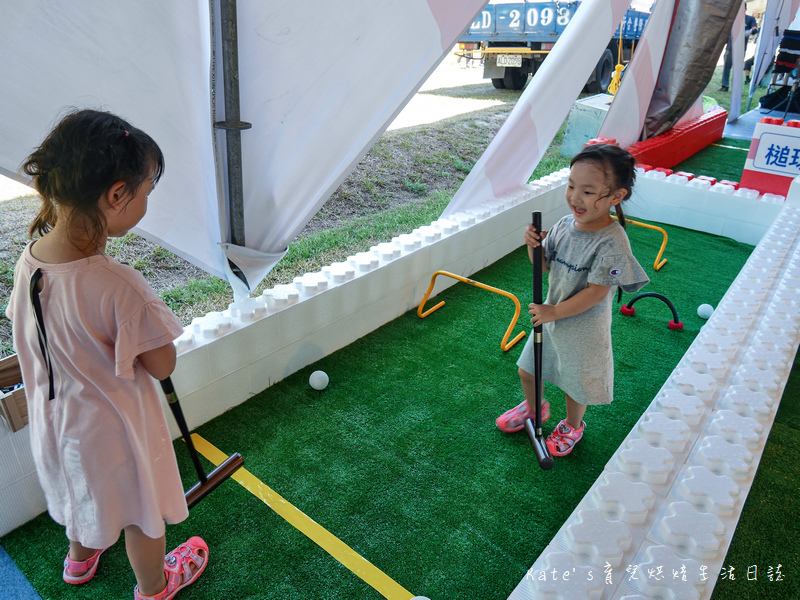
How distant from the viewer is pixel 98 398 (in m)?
1.24

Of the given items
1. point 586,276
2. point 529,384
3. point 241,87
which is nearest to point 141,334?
point 241,87

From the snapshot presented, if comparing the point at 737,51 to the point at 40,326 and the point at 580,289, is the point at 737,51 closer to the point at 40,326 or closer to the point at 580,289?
the point at 580,289

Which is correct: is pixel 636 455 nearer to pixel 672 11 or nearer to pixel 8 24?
pixel 8 24

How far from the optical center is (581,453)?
7.63 feet

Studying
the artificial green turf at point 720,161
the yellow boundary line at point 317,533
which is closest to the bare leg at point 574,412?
the yellow boundary line at point 317,533

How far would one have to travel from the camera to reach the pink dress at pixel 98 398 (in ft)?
3.78

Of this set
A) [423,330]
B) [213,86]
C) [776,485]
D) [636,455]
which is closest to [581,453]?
[636,455]

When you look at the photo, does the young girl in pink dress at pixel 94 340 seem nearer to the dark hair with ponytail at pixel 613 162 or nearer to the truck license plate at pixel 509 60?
the dark hair with ponytail at pixel 613 162

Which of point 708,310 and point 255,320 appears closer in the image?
point 255,320

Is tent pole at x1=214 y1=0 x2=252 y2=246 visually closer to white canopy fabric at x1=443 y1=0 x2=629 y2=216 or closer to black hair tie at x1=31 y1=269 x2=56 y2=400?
black hair tie at x1=31 y1=269 x2=56 y2=400

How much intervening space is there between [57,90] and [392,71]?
3.97ft

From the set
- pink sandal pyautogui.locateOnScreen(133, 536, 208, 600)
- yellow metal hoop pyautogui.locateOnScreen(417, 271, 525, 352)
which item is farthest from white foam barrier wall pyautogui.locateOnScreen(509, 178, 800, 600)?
pink sandal pyautogui.locateOnScreen(133, 536, 208, 600)

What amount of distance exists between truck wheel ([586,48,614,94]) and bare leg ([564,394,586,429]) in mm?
10400

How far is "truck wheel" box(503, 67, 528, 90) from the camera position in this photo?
11250 millimetres
